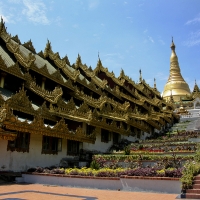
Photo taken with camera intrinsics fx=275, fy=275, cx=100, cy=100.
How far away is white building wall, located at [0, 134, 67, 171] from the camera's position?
10672 mm

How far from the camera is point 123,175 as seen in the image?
29.9ft

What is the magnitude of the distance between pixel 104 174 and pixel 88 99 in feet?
30.9

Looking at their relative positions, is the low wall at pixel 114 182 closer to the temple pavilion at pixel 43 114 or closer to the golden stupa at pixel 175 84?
the temple pavilion at pixel 43 114

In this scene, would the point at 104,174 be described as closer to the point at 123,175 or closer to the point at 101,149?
the point at 123,175

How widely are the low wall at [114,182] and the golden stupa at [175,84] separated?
137 feet

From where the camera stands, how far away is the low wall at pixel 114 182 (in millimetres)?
8312

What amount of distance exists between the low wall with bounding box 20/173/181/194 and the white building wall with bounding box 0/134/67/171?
0.73 m

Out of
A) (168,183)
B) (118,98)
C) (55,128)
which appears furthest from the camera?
(118,98)

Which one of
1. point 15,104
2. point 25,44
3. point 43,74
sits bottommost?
point 15,104

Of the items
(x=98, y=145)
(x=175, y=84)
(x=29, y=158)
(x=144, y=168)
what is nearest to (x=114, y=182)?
(x=144, y=168)

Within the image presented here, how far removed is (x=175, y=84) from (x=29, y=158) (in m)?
43.8

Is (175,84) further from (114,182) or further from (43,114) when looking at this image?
(114,182)

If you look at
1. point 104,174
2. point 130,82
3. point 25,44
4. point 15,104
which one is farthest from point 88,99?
point 130,82

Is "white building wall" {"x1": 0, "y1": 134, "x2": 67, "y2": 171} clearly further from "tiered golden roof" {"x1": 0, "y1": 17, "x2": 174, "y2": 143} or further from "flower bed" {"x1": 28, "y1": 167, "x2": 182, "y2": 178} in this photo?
"tiered golden roof" {"x1": 0, "y1": 17, "x2": 174, "y2": 143}
